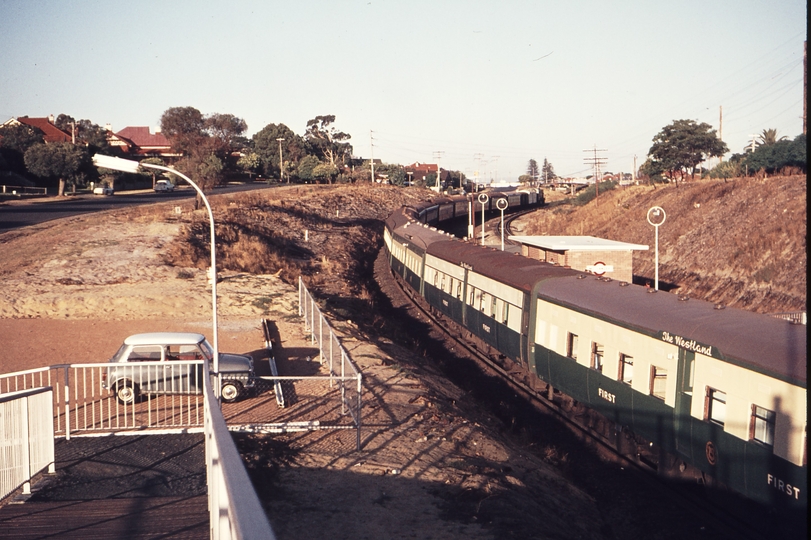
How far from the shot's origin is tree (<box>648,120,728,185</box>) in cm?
7244

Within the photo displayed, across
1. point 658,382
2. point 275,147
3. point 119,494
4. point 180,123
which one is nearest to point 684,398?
point 658,382

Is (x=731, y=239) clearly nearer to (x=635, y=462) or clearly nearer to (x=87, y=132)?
(x=635, y=462)

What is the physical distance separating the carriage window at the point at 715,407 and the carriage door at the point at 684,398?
1.26 ft

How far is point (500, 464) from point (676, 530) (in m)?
3.12

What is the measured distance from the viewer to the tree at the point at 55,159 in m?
67.8

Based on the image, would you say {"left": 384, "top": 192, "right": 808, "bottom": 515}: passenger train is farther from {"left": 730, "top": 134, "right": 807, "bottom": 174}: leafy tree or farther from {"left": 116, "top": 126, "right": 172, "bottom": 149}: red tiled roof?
{"left": 116, "top": 126, "right": 172, "bottom": 149}: red tiled roof

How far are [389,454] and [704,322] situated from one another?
5.67 meters

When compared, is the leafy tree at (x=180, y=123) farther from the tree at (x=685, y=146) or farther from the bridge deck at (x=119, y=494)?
the bridge deck at (x=119, y=494)

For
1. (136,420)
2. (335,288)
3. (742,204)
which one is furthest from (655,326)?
(742,204)

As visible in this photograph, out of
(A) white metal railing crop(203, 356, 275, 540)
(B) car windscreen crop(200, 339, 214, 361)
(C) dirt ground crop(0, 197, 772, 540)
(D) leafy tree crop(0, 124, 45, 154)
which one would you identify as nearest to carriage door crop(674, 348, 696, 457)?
(C) dirt ground crop(0, 197, 772, 540)

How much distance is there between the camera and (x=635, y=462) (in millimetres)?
13289

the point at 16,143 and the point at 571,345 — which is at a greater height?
the point at 16,143

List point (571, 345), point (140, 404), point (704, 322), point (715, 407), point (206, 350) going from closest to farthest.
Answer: point (715, 407) < point (704, 322) < point (140, 404) < point (571, 345) < point (206, 350)

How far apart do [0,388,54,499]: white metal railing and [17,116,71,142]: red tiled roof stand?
79956mm
